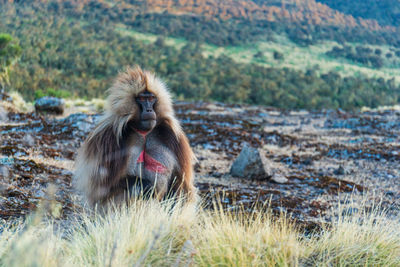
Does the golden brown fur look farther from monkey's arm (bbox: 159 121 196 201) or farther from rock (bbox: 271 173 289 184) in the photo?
rock (bbox: 271 173 289 184)

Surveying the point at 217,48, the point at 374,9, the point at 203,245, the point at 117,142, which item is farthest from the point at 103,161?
the point at 374,9

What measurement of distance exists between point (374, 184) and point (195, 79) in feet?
84.8

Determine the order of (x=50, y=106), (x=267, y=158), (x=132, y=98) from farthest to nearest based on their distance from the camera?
(x=50, y=106)
(x=267, y=158)
(x=132, y=98)

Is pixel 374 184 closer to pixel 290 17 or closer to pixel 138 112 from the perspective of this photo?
pixel 138 112

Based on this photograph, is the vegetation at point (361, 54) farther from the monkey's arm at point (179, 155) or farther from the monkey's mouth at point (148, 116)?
the monkey's mouth at point (148, 116)

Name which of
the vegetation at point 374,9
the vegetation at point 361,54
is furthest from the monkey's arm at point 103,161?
the vegetation at point 374,9

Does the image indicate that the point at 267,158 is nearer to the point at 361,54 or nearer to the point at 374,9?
the point at 361,54

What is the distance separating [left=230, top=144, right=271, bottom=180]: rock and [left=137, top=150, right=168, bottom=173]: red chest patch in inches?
131

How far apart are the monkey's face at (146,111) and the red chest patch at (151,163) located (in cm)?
21

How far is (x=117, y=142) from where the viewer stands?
313 cm

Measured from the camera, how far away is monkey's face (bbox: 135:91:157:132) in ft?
10.1

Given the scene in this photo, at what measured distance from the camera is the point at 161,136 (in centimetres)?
334

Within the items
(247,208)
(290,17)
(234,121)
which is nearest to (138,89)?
(247,208)

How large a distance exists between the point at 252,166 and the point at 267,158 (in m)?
2.21
